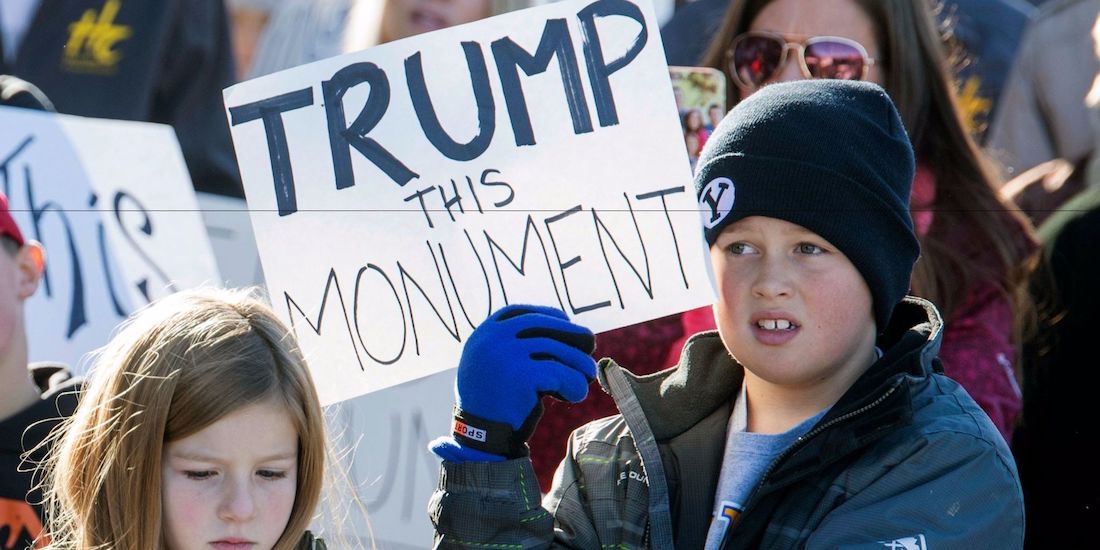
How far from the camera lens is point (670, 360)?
2.77 metres

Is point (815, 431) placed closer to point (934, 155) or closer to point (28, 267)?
point (934, 155)

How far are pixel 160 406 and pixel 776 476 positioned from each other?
81 cm

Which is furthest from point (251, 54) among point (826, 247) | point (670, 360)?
point (826, 247)

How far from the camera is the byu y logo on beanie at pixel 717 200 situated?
198cm

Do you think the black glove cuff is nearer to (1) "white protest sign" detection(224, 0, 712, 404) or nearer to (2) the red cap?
(1) "white protest sign" detection(224, 0, 712, 404)

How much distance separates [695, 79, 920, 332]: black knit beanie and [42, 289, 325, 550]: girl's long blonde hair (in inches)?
24.7

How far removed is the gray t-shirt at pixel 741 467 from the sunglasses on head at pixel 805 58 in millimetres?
983

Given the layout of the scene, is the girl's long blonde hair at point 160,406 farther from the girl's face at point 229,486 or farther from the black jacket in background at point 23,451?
the black jacket in background at point 23,451

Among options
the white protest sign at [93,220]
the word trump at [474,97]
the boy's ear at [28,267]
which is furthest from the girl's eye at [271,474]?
the white protest sign at [93,220]

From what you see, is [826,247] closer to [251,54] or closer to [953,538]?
[953,538]

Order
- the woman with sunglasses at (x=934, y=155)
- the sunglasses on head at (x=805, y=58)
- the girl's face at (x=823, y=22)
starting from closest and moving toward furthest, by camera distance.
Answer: the woman with sunglasses at (x=934, y=155) → the sunglasses on head at (x=805, y=58) → the girl's face at (x=823, y=22)

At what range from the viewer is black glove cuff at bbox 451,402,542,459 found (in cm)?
194

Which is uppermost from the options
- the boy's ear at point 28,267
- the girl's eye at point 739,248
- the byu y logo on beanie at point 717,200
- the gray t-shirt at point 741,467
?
the boy's ear at point 28,267

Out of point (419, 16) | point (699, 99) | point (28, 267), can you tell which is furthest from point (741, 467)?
point (419, 16)
